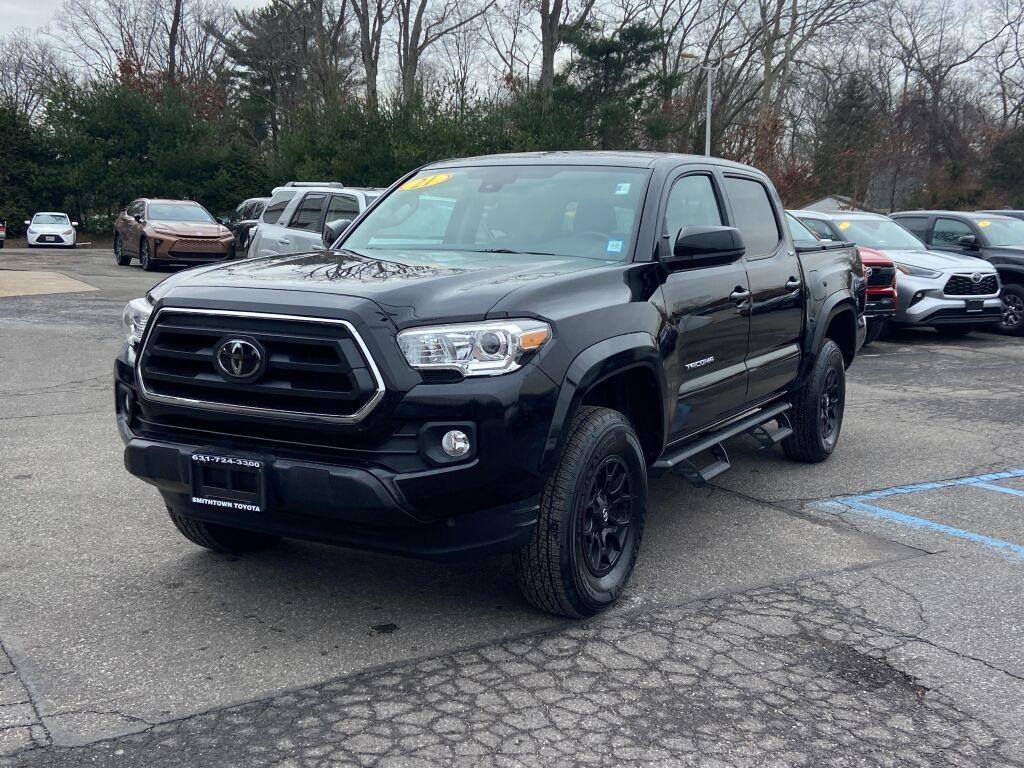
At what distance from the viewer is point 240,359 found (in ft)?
11.8

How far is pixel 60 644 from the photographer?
3711mm

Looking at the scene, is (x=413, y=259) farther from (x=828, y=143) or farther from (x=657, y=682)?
(x=828, y=143)

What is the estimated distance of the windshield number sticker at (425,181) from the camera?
5.37m

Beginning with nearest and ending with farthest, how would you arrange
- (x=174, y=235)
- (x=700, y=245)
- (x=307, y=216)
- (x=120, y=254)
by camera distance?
(x=700, y=245)
(x=307, y=216)
(x=174, y=235)
(x=120, y=254)

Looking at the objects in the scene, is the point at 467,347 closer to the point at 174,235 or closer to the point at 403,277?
the point at 403,277

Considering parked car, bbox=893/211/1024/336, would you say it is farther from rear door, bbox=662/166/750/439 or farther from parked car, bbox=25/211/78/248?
parked car, bbox=25/211/78/248

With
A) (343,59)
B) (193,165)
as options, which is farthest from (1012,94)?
(193,165)

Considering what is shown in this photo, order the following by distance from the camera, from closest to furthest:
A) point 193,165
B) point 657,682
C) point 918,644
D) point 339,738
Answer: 1. point 339,738
2. point 657,682
3. point 918,644
4. point 193,165

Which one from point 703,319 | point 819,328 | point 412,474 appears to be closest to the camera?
point 412,474

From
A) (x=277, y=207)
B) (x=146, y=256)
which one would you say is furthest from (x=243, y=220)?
(x=277, y=207)

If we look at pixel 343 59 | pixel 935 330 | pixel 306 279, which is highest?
pixel 343 59

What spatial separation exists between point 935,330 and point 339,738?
14328 mm

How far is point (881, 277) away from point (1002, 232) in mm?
4593

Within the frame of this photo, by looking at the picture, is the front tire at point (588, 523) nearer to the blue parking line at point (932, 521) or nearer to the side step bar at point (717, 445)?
the side step bar at point (717, 445)
